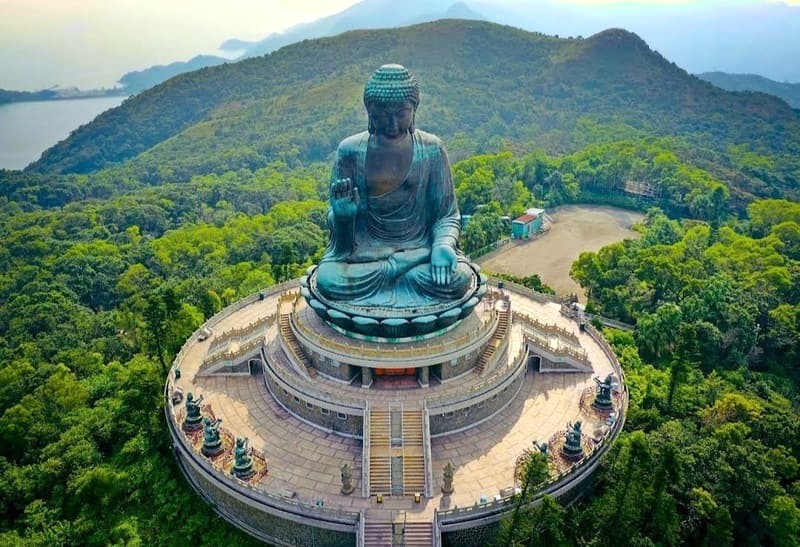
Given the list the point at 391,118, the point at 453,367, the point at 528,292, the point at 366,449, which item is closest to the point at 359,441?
the point at 366,449

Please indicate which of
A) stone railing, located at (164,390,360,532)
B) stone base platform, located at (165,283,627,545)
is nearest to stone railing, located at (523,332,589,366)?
stone base platform, located at (165,283,627,545)

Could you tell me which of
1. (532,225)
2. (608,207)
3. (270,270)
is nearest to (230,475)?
(270,270)

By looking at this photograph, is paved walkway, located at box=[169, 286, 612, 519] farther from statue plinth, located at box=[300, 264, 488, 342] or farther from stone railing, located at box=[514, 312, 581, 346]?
statue plinth, located at box=[300, 264, 488, 342]

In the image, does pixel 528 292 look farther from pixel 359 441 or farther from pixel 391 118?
pixel 359 441

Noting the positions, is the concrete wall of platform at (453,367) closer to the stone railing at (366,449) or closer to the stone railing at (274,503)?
the stone railing at (366,449)

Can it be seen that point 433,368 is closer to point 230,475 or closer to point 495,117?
point 230,475
